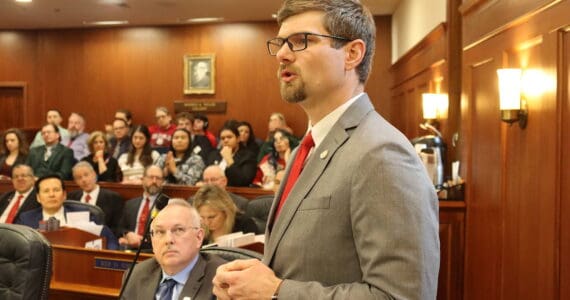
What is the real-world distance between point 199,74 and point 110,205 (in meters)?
4.96

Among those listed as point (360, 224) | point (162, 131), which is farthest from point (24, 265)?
point (162, 131)

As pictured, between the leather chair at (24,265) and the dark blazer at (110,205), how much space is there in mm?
2752

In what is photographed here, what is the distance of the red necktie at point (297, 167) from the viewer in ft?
3.97

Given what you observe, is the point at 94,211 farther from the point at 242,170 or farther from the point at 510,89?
the point at 510,89

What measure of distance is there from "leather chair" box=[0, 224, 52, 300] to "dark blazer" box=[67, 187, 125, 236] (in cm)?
275

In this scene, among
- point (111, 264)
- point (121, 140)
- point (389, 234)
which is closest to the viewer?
point (389, 234)

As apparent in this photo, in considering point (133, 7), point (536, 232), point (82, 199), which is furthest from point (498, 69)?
point (133, 7)

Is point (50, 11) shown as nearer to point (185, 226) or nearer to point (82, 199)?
point (82, 199)

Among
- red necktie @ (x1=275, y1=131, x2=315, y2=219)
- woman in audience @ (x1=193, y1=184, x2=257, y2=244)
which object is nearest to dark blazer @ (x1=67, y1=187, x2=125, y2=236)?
woman in audience @ (x1=193, y1=184, x2=257, y2=244)

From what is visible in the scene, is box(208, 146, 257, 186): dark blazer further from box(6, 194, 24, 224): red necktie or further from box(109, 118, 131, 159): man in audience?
box(109, 118, 131, 159): man in audience

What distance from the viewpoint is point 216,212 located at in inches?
151

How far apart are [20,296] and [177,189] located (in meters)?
2.86

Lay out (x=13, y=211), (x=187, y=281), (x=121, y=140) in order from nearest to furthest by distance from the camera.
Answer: (x=187, y=281)
(x=13, y=211)
(x=121, y=140)

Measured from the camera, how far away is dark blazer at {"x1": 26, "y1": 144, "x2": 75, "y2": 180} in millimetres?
6621
